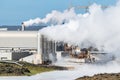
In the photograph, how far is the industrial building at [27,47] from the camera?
8419 cm

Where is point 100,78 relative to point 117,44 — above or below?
below

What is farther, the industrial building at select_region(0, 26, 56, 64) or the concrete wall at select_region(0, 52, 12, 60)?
the concrete wall at select_region(0, 52, 12, 60)

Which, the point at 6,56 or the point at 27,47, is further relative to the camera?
the point at 27,47

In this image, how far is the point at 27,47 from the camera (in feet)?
334

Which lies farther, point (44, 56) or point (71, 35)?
point (44, 56)

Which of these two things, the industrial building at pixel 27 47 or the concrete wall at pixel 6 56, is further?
the concrete wall at pixel 6 56

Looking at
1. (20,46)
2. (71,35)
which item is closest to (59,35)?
(71,35)

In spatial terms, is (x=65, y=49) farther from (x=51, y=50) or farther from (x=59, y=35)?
(x=59, y=35)

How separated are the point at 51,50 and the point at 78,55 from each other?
5511mm

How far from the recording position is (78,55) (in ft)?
300

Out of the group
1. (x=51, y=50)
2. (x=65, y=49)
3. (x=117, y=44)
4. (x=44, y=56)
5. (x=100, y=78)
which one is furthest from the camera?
(x=65, y=49)

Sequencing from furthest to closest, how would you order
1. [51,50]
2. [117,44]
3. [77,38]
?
[51,50] → [77,38] → [117,44]

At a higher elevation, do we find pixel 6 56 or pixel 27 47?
pixel 27 47

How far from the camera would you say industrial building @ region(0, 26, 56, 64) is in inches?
3314
